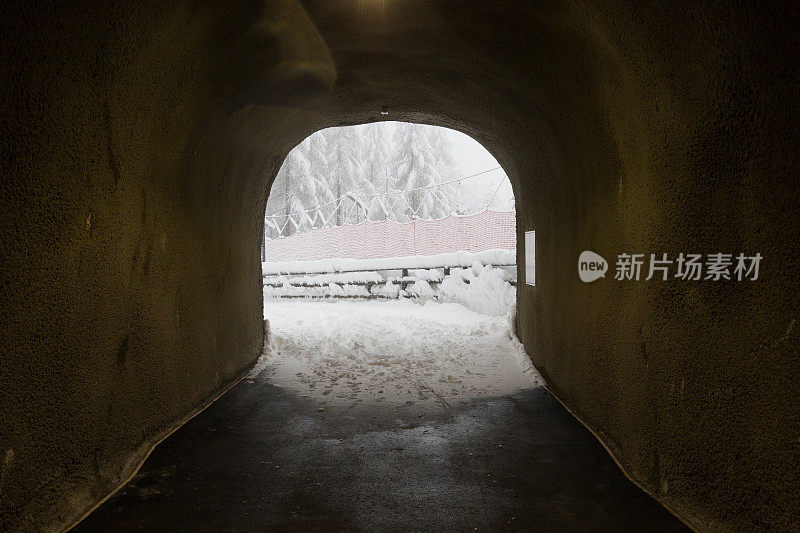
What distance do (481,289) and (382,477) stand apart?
9.27m

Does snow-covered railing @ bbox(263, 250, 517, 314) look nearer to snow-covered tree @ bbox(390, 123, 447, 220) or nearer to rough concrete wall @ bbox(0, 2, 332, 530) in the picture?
rough concrete wall @ bbox(0, 2, 332, 530)

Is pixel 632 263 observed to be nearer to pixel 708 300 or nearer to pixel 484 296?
pixel 708 300

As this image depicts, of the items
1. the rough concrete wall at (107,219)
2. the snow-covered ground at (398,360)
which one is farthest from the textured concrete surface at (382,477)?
the snow-covered ground at (398,360)

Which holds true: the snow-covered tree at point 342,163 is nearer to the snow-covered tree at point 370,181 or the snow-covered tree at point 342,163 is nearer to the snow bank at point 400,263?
the snow-covered tree at point 370,181

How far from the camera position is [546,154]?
562cm

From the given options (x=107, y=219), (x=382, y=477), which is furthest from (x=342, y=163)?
(x=382, y=477)

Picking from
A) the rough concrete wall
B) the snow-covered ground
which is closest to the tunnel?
the rough concrete wall

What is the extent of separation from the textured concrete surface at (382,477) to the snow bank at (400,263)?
8.24 metres

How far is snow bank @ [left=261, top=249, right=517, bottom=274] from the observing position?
13250 mm

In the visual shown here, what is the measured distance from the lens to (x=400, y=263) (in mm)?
16828

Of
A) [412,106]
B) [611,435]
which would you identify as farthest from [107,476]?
[412,106]

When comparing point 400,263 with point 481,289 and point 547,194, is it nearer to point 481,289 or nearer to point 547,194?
point 481,289

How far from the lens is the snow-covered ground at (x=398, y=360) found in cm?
593

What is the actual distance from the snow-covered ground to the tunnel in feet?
3.72
